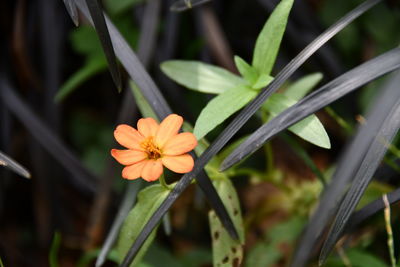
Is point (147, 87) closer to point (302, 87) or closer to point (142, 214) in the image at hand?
point (142, 214)

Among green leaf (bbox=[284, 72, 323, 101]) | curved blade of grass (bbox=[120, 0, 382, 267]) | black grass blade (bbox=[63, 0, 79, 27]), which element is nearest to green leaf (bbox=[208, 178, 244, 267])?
curved blade of grass (bbox=[120, 0, 382, 267])

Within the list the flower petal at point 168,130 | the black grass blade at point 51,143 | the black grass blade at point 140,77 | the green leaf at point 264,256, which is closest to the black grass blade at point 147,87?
the black grass blade at point 140,77

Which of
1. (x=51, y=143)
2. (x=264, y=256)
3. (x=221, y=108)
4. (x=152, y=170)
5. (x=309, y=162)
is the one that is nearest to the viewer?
(x=152, y=170)

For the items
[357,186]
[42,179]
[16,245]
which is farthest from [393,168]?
[16,245]

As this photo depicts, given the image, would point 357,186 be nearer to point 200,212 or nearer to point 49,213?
point 200,212

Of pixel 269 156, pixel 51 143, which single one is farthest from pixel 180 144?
pixel 51 143

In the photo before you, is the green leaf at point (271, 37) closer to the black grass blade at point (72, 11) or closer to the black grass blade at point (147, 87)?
the black grass blade at point (147, 87)

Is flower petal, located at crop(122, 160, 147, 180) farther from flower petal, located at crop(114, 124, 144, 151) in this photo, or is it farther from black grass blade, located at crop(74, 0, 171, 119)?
black grass blade, located at crop(74, 0, 171, 119)
